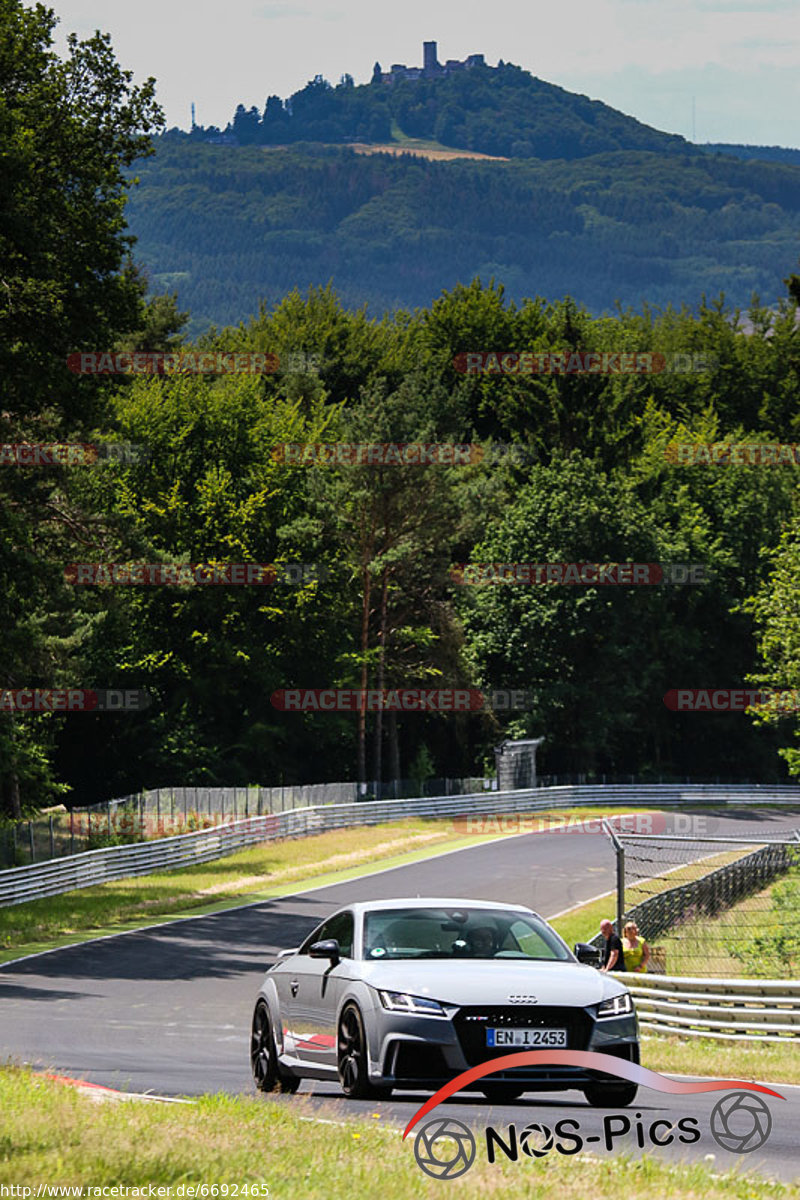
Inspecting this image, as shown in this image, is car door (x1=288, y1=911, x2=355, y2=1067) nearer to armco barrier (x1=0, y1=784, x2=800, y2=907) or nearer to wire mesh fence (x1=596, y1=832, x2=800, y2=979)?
wire mesh fence (x1=596, y1=832, x2=800, y2=979)

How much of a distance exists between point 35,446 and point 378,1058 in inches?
1227

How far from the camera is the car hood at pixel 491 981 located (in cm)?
1099

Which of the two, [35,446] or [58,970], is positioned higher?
[35,446]

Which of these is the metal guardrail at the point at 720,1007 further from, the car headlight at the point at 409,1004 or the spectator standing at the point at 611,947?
the car headlight at the point at 409,1004

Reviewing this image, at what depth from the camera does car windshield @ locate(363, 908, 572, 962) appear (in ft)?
39.9

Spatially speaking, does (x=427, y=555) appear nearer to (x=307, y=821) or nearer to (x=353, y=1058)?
(x=307, y=821)

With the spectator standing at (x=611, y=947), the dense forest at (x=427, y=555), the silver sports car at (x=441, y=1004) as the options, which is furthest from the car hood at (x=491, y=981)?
the dense forest at (x=427, y=555)

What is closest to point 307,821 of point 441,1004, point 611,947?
point 611,947

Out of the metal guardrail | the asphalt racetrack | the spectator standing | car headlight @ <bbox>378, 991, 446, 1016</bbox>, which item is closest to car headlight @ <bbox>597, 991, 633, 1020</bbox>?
the asphalt racetrack

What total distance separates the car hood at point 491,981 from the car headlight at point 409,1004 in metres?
0.03

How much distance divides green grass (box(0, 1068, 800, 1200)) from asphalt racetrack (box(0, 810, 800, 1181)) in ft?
3.05

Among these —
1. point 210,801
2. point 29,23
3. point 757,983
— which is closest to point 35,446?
point 29,23

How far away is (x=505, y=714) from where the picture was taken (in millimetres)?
81688

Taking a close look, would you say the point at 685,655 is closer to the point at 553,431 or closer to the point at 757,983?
the point at 553,431
